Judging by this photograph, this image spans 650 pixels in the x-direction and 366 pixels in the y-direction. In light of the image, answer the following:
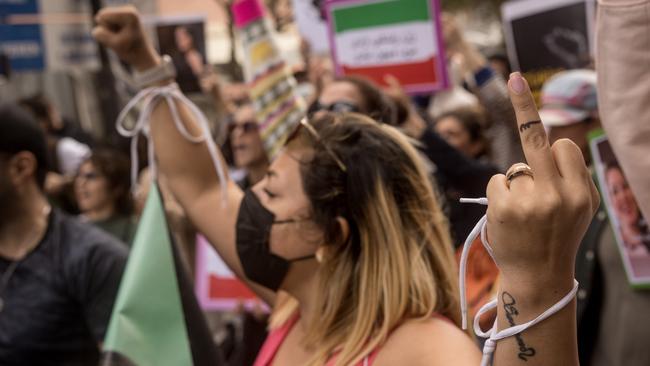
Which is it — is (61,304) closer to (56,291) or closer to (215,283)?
(56,291)

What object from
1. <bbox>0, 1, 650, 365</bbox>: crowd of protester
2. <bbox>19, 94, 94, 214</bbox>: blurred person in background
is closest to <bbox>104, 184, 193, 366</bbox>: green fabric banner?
<bbox>0, 1, 650, 365</bbox>: crowd of protester

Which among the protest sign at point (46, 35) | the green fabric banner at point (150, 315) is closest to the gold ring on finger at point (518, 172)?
the green fabric banner at point (150, 315)

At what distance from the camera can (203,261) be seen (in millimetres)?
5352

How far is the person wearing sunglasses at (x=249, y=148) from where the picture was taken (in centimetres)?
469

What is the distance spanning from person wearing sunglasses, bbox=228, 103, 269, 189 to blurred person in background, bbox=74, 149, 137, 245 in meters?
1.02

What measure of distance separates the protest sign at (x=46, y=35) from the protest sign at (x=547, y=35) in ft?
Result: 15.3

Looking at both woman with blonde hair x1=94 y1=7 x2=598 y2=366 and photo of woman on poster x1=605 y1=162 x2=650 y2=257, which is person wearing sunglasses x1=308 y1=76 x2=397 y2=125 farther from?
woman with blonde hair x1=94 y1=7 x2=598 y2=366

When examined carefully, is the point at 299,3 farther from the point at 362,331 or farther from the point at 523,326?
the point at 523,326

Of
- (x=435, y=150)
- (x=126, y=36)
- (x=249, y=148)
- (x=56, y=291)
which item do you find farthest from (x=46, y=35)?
(x=126, y=36)

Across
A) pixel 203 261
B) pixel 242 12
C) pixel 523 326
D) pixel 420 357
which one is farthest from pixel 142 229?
pixel 203 261

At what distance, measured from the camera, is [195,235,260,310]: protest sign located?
5180 millimetres

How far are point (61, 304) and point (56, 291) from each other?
5 centimetres

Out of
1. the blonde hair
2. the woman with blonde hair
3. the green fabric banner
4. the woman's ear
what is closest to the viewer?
the woman with blonde hair

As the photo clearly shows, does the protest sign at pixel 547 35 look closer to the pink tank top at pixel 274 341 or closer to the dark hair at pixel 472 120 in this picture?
the dark hair at pixel 472 120
